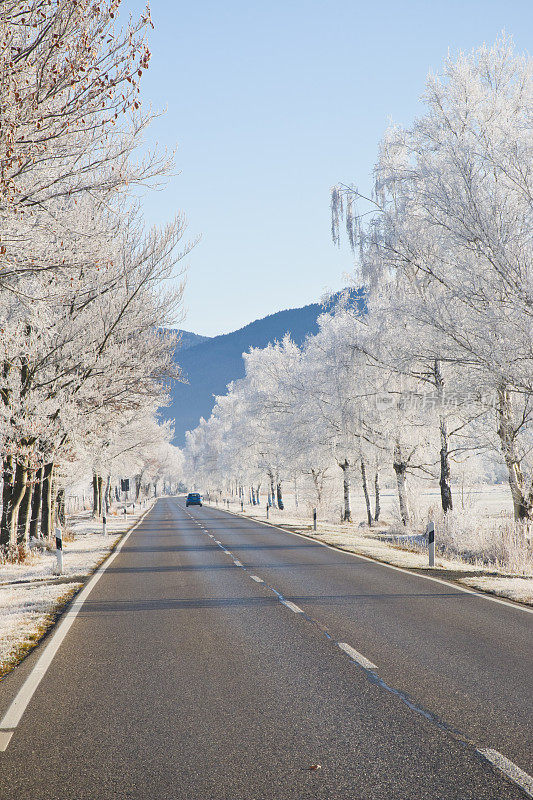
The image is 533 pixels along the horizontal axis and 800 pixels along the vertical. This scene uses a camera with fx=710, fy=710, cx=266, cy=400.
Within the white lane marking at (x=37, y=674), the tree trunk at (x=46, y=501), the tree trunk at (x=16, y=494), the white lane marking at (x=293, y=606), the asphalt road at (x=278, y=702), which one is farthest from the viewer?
the tree trunk at (x=46, y=501)

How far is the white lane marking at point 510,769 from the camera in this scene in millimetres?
4125

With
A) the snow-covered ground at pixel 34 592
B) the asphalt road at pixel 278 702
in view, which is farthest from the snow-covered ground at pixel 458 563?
the snow-covered ground at pixel 34 592

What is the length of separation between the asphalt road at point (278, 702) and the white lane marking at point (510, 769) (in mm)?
49

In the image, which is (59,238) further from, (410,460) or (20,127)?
(410,460)

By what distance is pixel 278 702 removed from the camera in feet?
19.5

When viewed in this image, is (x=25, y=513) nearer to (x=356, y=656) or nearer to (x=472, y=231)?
(x=472, y=231)

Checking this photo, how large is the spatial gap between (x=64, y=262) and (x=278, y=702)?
5824 mm

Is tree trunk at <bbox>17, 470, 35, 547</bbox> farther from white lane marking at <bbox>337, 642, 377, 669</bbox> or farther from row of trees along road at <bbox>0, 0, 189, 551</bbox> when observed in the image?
white lane marking at <bbox>337, 642, 377, 669</bbox>

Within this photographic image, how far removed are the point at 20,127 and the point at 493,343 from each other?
10925 mm

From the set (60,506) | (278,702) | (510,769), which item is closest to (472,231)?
(278,702)

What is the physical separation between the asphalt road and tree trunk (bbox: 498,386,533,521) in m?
8.67

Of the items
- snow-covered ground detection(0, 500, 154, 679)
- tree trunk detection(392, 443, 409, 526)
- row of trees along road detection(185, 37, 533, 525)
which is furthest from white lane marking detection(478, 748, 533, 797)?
tree trunk detection(392, 443, 409, 526)

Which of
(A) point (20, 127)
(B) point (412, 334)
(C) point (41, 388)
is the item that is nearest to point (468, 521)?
(B) point (412, 334)

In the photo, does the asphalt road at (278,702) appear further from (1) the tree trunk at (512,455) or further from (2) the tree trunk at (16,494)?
(2) the tree trunk at (16,494)
